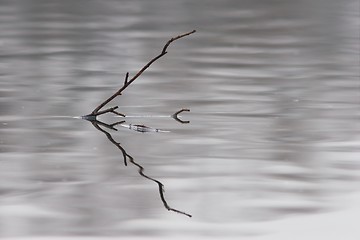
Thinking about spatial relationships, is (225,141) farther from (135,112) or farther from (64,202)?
(64,202)

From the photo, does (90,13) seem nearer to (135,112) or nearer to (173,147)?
(135,112)

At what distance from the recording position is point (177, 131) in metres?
6.62

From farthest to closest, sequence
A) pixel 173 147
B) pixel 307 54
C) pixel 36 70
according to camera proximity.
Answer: pixel 307 54
pixel 36 70
pixel 173 147

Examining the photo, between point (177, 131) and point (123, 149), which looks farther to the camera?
point (177, 131)

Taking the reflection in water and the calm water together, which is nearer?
the calm water

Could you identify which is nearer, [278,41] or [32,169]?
[32,169]

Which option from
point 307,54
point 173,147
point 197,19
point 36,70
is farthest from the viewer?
point 197,19

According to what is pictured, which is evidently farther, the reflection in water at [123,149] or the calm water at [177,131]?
the reflection in water at [123,149]

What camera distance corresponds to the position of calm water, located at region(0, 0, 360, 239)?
4.67m

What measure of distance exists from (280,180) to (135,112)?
2.11 metres

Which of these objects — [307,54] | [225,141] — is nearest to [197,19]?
[307,54]

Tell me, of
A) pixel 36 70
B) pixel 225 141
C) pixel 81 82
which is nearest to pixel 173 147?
pixel 225 141

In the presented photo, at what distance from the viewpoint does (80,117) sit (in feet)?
23.1

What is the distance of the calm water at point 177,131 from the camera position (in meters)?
4.67
